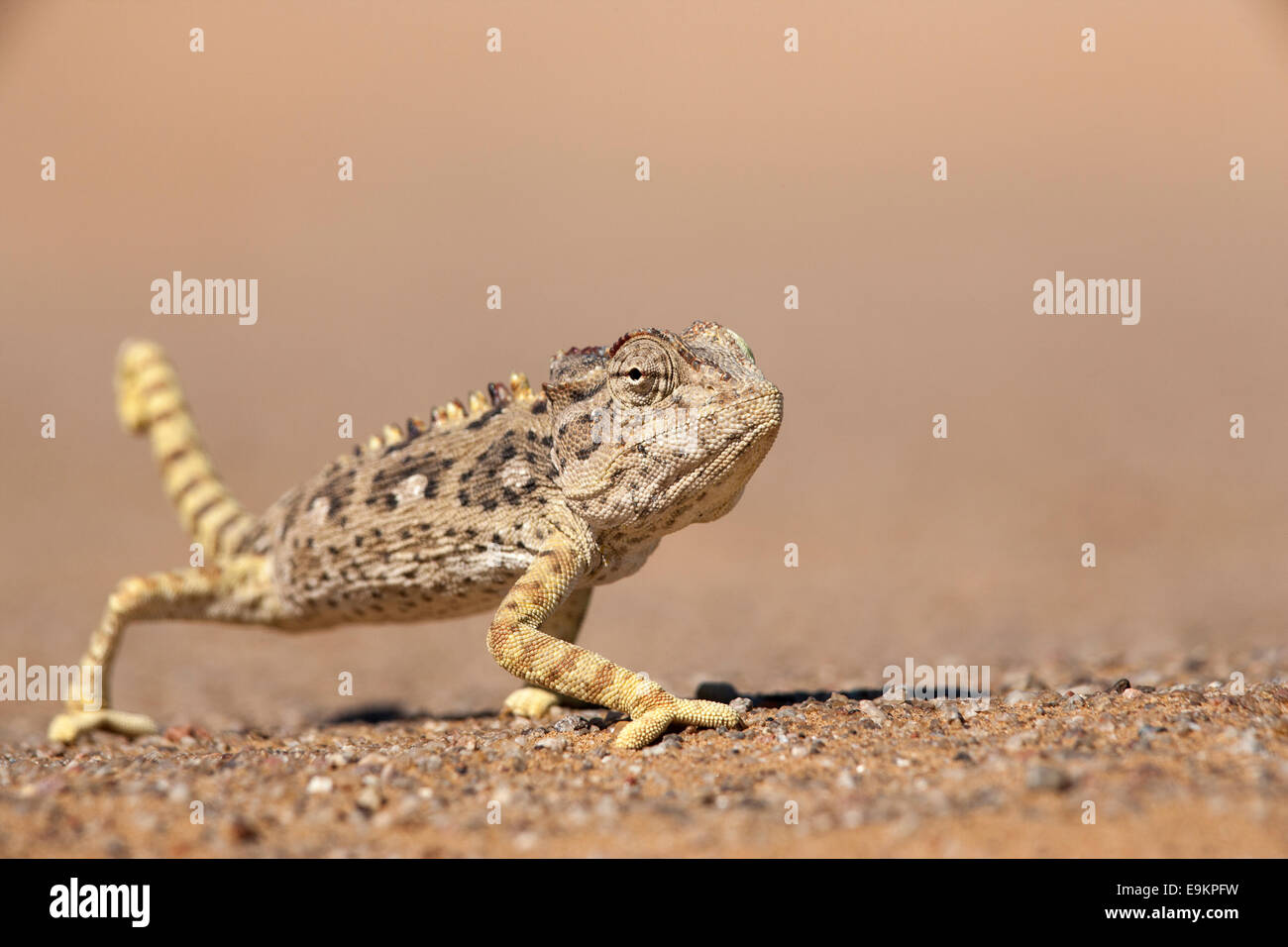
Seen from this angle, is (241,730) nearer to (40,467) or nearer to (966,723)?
(966,723)

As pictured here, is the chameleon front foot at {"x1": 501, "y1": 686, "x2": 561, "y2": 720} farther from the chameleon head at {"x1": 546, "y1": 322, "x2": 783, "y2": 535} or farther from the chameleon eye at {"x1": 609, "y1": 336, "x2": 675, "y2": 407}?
the chameleon eye at {"x1": 609, "y1": 336, "x2": 675, "y2": 407}

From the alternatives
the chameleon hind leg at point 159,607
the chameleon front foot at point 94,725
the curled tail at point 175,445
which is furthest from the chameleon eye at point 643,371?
the chameleon front foot at point 94,725

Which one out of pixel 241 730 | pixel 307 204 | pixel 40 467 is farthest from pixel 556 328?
pixel 241 730
